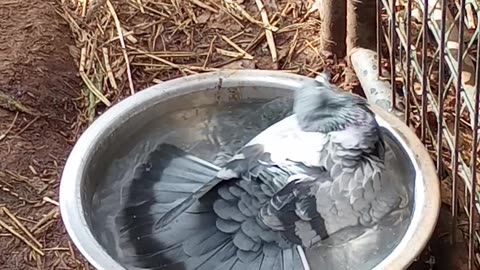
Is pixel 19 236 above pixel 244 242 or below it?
below

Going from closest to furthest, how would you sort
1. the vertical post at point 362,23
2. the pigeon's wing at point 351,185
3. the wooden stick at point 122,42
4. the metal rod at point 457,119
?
the metal rod at point 457,119, the pigeon's wing at point 351,185, the vertical post at point 362,23, the wooden stick at point 122,42

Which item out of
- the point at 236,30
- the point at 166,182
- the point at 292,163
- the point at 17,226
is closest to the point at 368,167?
the point at 292,163

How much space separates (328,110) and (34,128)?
0.75m

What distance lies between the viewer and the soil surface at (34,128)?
1970 mm

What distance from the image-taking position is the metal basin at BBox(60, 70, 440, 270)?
155cm

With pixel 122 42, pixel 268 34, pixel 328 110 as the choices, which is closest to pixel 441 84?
pixel 328 110

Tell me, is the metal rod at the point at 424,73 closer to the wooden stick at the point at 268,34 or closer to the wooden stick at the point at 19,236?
the wooden stick at the point at 268,34

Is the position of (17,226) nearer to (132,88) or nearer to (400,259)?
(132,88)

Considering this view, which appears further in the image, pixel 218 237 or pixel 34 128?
pixel 34 128

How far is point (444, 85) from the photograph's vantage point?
1852mm

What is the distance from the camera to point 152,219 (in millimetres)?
1689

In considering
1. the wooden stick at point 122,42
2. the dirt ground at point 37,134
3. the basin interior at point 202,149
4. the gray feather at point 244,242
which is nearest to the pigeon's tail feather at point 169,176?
the basin interior at point 202,149

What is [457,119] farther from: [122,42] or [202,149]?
[122,42]

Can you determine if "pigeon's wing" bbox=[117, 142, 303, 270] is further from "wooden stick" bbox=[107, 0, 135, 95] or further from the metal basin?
"wooden stick" bbox=[107, 0, 135, 95]
